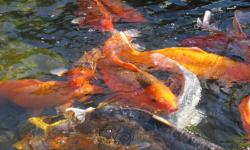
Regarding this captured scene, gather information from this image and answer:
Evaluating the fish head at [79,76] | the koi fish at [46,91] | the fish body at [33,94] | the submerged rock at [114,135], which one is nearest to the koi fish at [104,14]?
the fish head at [79,76]

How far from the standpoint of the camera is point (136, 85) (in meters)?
4.82

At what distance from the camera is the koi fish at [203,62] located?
16.2 feet

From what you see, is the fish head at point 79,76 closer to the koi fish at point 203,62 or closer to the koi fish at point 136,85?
the koi fish at point 136,85

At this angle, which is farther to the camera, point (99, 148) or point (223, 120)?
point (223, 120)

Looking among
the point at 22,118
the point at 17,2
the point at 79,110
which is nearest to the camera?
the point at 79,110

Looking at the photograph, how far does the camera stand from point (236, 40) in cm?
547

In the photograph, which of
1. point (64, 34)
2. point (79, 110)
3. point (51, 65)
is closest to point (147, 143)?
point (79, 110)

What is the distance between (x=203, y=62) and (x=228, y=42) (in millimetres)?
582

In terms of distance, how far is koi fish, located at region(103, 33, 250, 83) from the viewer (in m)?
4.94

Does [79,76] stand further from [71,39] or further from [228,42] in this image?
[228,42]

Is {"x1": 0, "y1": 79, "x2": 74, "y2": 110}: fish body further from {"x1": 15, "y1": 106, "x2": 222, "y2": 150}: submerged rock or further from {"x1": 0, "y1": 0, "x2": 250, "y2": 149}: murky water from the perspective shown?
{"x1": 15, "y1": 106, "x2": 222, "y2": 150}: submerged rock

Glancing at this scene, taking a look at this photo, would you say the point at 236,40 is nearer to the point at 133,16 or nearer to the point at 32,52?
the point at 133,16

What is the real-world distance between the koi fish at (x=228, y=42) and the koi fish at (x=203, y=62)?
224 millimetres

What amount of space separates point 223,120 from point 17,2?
350 cm
